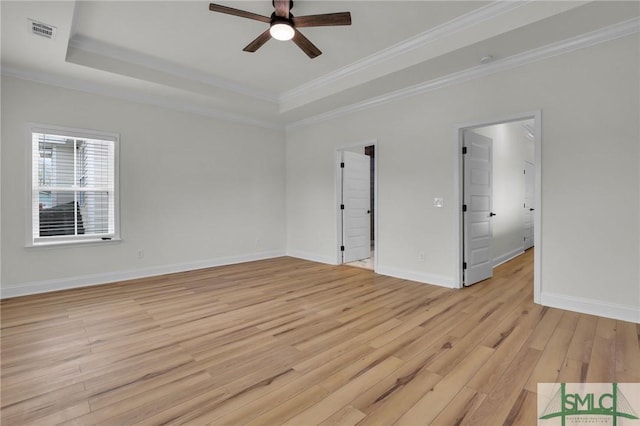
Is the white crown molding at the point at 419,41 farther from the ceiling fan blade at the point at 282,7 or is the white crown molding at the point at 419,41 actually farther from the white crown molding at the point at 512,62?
the ceiling fan blade at the point at 282,7

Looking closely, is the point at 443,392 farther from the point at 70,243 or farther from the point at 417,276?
the point at 70,243

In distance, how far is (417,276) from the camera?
4582 millimetres

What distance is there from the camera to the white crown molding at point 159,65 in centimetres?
370

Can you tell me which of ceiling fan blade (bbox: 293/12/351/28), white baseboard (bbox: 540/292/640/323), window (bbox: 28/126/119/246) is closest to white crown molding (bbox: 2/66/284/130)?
window (bbox: 28/126/119/246)

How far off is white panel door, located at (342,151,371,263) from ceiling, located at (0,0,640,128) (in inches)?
54.4

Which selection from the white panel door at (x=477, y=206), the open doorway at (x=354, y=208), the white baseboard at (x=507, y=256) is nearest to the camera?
the white panel door at (x=477, y=206)

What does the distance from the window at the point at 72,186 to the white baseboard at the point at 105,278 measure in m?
0.55

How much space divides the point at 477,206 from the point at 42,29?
563 centimetres

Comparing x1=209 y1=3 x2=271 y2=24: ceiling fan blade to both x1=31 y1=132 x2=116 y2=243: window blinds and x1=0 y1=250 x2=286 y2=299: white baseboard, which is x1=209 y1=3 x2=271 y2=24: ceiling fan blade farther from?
x1=0 y1=250 x2=286 y2=299: white baseboard

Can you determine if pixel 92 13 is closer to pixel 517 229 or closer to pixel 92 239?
pixel 92 239

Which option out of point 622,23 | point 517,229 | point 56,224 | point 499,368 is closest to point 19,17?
point 56,224

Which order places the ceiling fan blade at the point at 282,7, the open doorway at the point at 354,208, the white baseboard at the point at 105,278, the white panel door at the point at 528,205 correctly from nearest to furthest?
the ceiling fan blade at the point at 282,7 → the white baseboard at the point at 105,278 → the open doorway at the point at 354,208 → the white panel door at the point at 528,205

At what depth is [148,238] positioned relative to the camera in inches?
196

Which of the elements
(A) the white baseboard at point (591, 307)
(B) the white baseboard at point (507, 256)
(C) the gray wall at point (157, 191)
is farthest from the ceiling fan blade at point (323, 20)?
(B) the white baseboard at point (507, 256)
